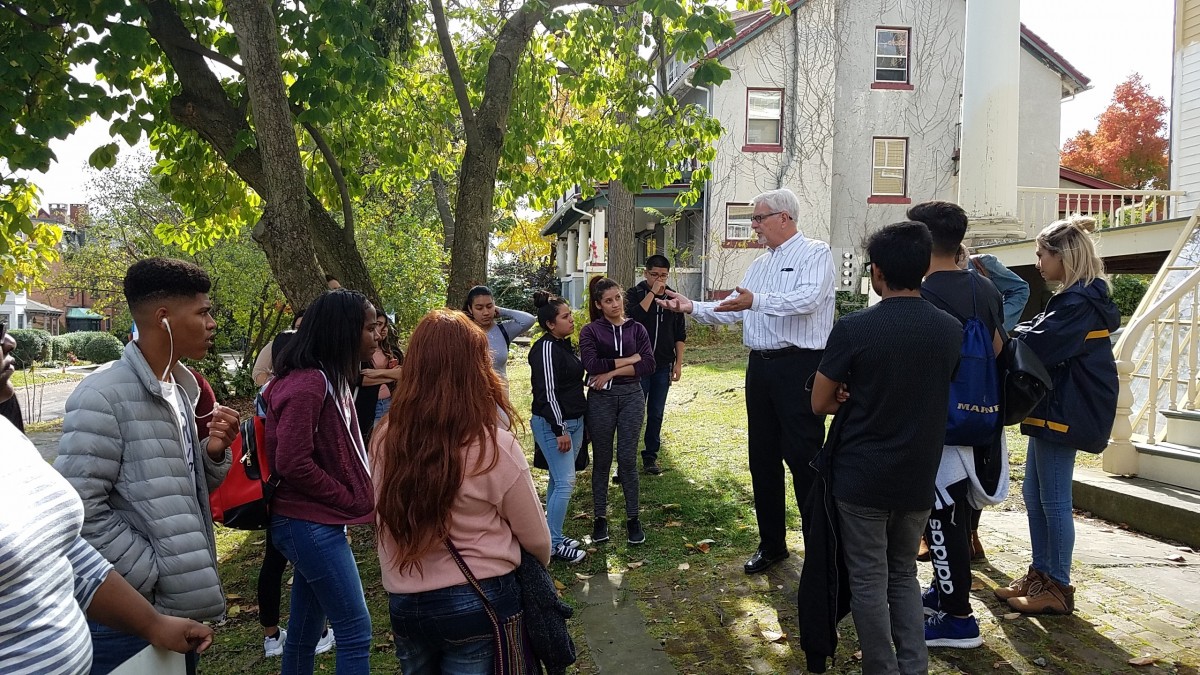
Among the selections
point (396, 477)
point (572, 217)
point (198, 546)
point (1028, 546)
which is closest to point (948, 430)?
point (1028, 546)

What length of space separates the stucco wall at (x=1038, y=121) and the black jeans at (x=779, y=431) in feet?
70.0

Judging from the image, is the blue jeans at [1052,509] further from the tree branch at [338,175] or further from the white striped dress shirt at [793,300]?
the tree branch at [338,175]

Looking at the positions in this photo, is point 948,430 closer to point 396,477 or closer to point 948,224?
point 948,224

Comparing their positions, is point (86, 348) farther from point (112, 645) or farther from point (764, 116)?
point (112, 645)

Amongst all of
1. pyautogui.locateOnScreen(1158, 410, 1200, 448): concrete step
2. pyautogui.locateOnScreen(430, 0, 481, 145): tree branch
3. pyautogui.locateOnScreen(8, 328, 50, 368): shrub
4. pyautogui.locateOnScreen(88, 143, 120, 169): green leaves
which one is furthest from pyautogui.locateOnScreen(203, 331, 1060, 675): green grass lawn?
pyautogui.locateOnScreen(8, 328, 50, 368): shrub

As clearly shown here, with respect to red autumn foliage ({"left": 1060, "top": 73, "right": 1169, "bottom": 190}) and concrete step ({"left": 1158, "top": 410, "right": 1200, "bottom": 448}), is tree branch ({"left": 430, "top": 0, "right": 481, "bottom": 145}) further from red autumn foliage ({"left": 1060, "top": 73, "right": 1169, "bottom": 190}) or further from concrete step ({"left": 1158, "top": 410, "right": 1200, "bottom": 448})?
red autumn foliage ({"left": 1060, "top": 73, "right": 1169, "bottom": 190})

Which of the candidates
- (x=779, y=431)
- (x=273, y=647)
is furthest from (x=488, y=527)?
(x=779, y=431)

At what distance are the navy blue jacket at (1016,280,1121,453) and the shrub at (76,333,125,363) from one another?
141 ft

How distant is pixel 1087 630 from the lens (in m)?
4.15

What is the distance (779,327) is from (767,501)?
1.14m

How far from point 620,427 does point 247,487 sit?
3.00 m

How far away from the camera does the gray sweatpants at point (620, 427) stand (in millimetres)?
5895

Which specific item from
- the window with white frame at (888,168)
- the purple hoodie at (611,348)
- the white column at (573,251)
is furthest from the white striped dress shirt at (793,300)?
the white column at (573,251)

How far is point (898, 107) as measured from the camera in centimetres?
2384
